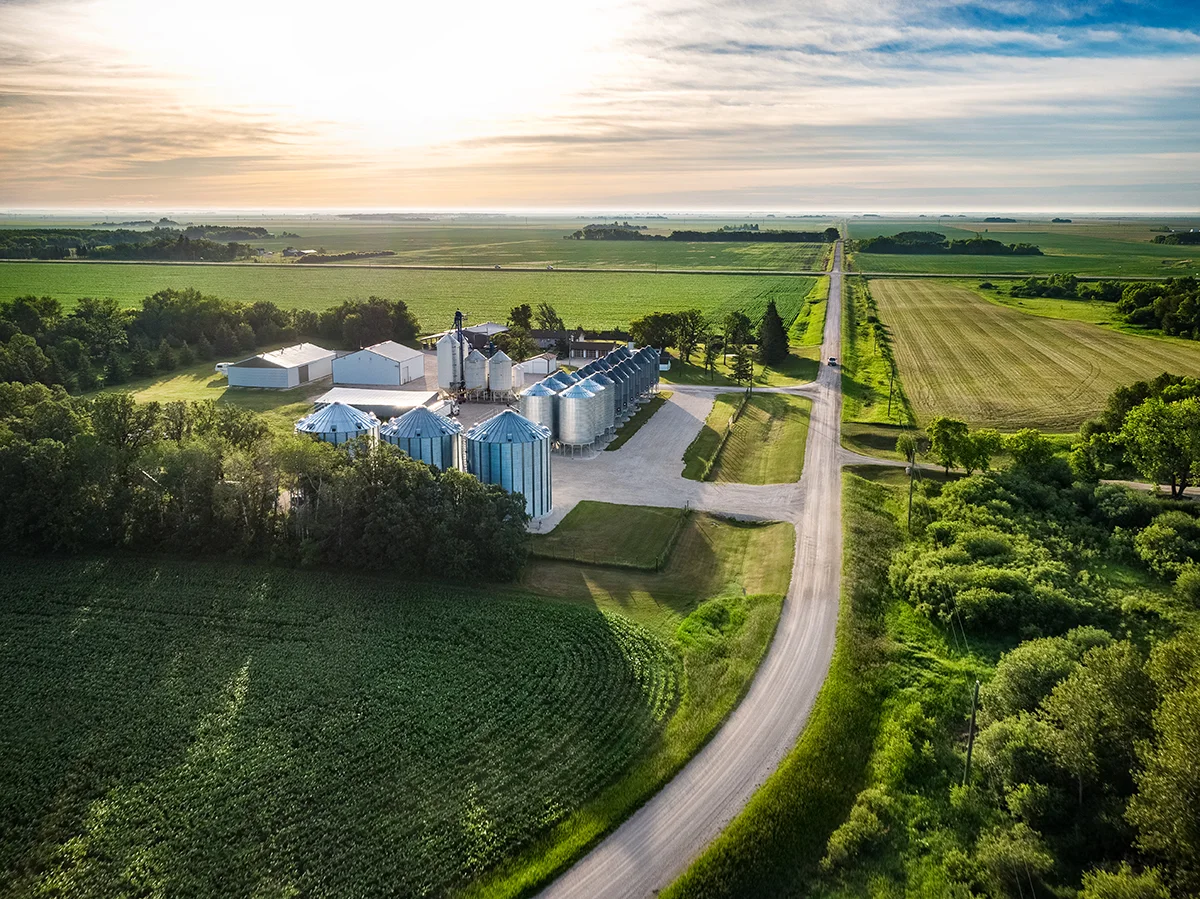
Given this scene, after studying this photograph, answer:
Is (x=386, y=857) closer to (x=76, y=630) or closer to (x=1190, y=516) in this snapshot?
(x=76, y=630)

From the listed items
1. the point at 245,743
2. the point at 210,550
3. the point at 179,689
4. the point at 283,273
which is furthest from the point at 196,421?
the point at 283,273

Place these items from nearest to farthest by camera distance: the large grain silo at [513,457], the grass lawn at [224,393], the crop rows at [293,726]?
the crop rows at [293,726]
the large grain silo at [513,457]
the grass lawn at [224,393]

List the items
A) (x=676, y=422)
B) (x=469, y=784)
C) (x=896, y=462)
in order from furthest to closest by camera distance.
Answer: (x=676, y=422)
(x=896, y=462)
(x=469, y=784)

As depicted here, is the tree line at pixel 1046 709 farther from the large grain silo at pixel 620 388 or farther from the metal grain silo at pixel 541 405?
the large grain silo at pixel 620 388

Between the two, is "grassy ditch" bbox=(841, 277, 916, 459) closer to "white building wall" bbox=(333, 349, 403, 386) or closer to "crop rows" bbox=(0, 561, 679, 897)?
"crop rows" bbox=(0, 561, 679, 897)

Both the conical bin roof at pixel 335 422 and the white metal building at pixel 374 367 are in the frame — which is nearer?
the conical bin roof at pixel 335 422

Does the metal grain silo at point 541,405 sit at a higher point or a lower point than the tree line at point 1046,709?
higher

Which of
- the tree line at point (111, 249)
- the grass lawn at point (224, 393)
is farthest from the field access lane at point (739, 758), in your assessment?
the tree line at point (111, 249)
